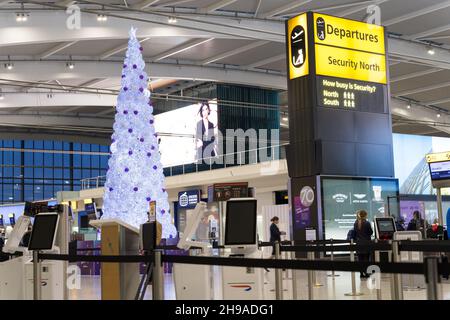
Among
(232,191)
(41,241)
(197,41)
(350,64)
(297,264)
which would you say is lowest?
(297,264)

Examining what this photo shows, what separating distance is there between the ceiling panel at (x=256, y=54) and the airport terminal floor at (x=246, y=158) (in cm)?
11

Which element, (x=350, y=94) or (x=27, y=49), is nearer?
(x=350, y=94)

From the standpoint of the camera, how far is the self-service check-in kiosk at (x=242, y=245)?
623 centimetres

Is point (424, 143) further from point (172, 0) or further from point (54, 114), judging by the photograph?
point (54, 114)

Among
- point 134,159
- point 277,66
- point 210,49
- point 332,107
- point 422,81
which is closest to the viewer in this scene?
point 332,107

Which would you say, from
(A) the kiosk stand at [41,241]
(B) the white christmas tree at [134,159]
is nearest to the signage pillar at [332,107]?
(B) the white christmas tree at [134,159]

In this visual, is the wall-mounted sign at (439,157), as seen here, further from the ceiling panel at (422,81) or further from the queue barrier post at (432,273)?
the queue barrier post at (432,273)

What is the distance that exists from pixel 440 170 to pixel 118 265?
29.9ft

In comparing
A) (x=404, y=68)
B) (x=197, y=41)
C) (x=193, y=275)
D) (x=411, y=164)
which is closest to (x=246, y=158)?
(x=197, y=41)

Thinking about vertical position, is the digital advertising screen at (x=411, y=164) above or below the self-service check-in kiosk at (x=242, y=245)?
above

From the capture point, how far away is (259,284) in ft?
20.8

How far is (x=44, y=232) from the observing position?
26.0 ft

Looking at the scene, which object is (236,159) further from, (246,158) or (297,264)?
(297,264)

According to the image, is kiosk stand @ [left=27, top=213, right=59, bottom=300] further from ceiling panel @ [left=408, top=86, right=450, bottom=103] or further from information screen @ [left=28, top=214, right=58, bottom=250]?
ceiling panel @ [left=408, top=86, right=450, bottom=103]
